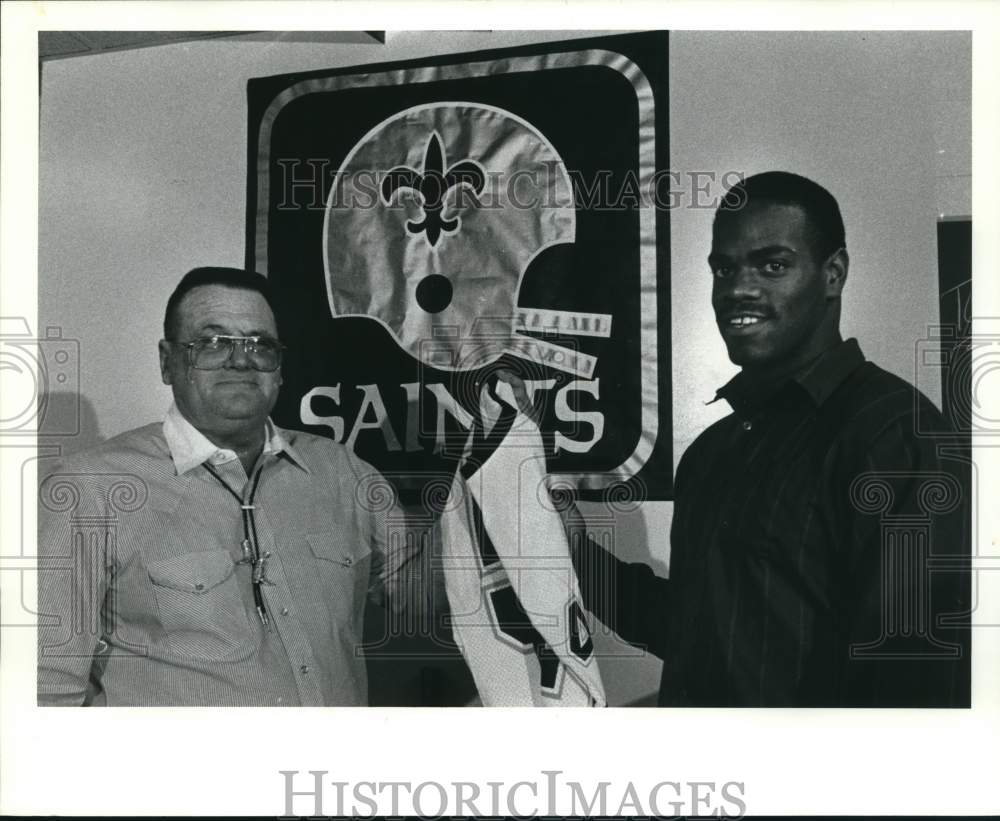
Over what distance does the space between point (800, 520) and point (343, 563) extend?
103 centimetres

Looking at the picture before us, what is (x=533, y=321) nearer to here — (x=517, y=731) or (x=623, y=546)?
(x=623, y=546)

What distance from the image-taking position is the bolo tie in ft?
7.89

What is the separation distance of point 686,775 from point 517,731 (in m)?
0.39

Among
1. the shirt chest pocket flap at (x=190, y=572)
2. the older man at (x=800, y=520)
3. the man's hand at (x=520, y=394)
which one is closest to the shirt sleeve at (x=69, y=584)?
the shirt chest pocket flap at (x=190, y=572)

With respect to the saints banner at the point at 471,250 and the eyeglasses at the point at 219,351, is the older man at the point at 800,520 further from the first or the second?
the eyeglasses at the point at 219,351

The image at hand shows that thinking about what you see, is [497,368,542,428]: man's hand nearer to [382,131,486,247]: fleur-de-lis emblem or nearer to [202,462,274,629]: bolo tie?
[382,131,486,247]: fleur-de-lis emblem

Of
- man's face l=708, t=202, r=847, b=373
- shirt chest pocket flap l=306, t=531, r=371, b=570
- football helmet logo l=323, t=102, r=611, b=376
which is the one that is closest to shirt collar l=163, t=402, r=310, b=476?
shirt chest pocket flap l=306, t=531, r=371, b=570

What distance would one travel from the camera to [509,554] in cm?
243

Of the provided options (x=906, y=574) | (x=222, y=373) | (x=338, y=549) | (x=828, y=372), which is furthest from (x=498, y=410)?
(x=906, y=574)

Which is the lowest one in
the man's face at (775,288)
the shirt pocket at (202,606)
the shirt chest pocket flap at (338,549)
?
the shirt pocket at (202,606)

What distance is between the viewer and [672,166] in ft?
7.93

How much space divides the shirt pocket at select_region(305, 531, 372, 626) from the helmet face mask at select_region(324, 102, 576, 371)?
0.46m

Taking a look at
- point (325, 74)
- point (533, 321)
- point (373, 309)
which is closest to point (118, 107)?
point (325, 74)

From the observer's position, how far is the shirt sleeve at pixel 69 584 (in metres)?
2.42
